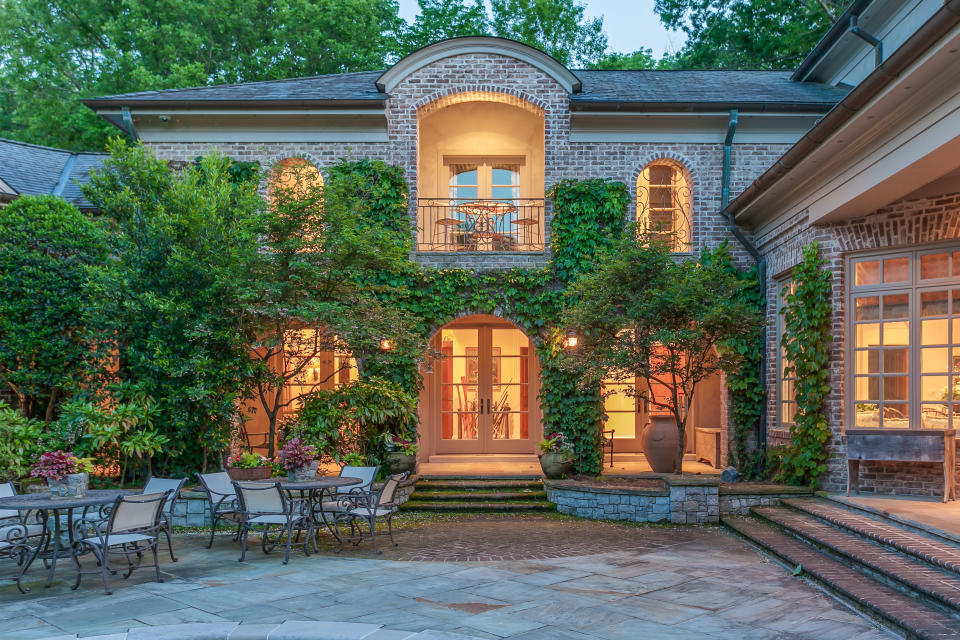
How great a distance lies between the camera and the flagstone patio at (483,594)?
505cm

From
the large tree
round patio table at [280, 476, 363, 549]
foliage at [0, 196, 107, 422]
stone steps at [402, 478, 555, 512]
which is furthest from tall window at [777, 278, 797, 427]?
the large tree

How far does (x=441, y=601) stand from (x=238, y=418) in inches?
206

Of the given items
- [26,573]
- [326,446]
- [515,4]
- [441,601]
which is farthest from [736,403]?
[515,4]

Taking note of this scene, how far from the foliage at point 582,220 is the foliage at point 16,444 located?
744 centimetres

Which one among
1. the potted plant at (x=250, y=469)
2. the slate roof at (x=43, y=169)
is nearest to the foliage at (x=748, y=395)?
the potted plant at (x=250, y=469)

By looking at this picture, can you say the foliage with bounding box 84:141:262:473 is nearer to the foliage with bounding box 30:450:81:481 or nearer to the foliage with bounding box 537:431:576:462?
the foliage with bounding box 30:450:81:481

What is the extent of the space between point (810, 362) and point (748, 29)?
1594 cm

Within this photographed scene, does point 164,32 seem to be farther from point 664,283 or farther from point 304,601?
point 304,601

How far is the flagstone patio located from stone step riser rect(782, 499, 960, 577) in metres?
0.86

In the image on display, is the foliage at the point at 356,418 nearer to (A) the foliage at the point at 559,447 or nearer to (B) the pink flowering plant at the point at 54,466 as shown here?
(A) the foliage at the point at 559,447

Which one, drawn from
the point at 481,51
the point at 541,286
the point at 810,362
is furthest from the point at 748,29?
the point at 810,362

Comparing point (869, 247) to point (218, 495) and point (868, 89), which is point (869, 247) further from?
point (218, 495)

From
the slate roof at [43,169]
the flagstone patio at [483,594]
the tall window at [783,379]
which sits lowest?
the flagstone patio at [483,594]

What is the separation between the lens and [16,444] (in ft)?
31.2
